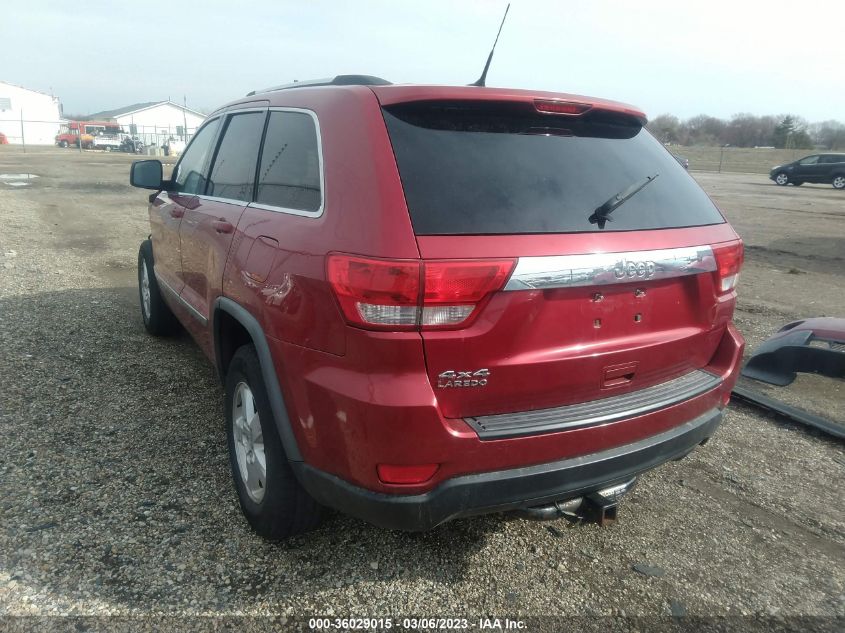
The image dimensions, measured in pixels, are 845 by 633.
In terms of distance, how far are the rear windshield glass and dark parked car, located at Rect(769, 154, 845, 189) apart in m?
32.6

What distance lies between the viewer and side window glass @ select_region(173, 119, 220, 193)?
384 centimetres

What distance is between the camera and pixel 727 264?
8.46ft

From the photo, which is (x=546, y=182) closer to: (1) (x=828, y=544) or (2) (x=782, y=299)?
(1) (x=828, y=544)

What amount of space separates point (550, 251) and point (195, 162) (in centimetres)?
286

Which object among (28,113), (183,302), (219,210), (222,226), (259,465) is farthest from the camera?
(28,113)

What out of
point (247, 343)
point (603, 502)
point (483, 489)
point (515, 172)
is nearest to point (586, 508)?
point (603, 502)

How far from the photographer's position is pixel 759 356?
4797 millimetres

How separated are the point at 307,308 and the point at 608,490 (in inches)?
51.2

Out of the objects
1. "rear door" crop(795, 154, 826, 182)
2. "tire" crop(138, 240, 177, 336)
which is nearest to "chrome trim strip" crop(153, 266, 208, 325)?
"tire" crop(138, 240, 177, 336)

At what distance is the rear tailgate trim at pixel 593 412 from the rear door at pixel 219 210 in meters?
1.56

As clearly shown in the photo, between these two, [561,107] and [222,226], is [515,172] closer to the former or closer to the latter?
[561,107]

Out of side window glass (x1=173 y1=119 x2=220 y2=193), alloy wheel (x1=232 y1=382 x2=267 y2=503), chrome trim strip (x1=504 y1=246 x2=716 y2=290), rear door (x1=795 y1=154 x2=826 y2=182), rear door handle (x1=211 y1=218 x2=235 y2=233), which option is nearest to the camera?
chrome trim strip (x1=504 y1=246 x2=716 y2=290)

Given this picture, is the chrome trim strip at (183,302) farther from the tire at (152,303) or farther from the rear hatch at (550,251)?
the rear hatch at (550,251)

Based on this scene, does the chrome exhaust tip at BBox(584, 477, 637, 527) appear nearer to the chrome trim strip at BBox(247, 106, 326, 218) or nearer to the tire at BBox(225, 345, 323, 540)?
the tire at BBox(225, 345, 323, 540)
